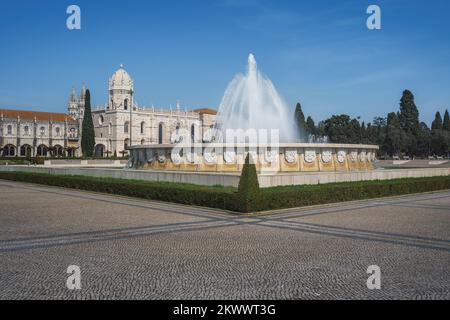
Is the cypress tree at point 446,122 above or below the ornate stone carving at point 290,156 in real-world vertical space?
above

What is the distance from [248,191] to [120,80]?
84.2 meters

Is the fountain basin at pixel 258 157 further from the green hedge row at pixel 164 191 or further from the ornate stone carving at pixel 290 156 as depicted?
the green hedge row at pixel 164 191

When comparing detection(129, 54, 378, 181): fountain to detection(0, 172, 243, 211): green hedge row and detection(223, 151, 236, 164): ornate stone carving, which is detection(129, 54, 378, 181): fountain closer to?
detection(223, 151, 236, 164): ornate stone carving

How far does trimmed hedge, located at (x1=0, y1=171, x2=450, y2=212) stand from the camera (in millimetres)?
12102

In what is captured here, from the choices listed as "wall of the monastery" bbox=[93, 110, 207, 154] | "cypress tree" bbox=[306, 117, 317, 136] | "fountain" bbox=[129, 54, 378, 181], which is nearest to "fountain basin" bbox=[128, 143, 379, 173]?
"fountain" bbox=[129, 54, 378, 181]

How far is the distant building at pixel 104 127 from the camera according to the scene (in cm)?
8456

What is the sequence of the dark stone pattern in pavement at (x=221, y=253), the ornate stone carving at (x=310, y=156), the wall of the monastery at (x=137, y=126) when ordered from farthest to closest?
the wall of the monastery at (x=137, y=126), the ornate stone carving at (x=310, y=156), the dark stone pattern in pavement at (x=221, y=253)

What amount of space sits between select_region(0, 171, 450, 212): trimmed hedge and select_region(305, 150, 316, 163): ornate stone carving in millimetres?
3794

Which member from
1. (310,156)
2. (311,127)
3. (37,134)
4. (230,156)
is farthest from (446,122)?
(37,134)

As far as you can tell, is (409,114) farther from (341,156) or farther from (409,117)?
(341,156)

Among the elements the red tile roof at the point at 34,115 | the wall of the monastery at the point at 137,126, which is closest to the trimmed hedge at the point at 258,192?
the wall of the monastery at the point at 137,126

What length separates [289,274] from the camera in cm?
584
